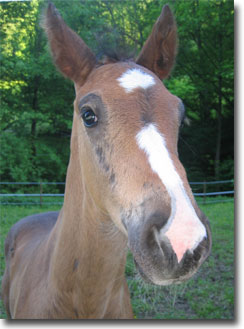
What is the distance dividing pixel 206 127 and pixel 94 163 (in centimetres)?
199

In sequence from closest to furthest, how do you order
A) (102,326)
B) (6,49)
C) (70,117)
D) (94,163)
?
(94,163)
(102,326)
(6,49)
(70,117)

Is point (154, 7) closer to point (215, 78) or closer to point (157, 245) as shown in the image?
point (215, 78)

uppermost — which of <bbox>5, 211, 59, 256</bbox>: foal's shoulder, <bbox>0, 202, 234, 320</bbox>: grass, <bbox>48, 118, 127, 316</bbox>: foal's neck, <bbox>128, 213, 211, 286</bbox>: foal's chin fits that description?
<bbox>128, 213, 211, 286</bbox>: foal's chin

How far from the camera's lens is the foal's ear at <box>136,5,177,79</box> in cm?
109

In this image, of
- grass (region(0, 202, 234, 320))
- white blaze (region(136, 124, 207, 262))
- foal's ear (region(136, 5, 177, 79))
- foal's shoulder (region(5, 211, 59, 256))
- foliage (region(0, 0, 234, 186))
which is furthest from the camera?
foliage (region(0, 0, 234, 186))

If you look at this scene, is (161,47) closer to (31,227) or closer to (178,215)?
(178,215)

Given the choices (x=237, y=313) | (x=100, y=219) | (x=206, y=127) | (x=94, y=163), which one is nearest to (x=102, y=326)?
(x=100, y=219)

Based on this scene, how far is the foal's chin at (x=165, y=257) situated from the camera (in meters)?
0.61

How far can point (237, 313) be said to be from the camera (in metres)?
1.57

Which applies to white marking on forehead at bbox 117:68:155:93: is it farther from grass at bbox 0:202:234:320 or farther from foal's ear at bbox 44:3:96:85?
grass at bbox 0:202:234:320

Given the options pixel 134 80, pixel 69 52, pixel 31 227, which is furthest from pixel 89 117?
pixel 31 227

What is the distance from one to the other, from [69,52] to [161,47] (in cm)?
33

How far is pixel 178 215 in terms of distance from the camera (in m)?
0.60

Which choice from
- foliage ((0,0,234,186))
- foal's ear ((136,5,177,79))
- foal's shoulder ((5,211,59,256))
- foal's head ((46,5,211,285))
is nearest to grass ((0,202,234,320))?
foal's shoulder ((5,211,59,256))
